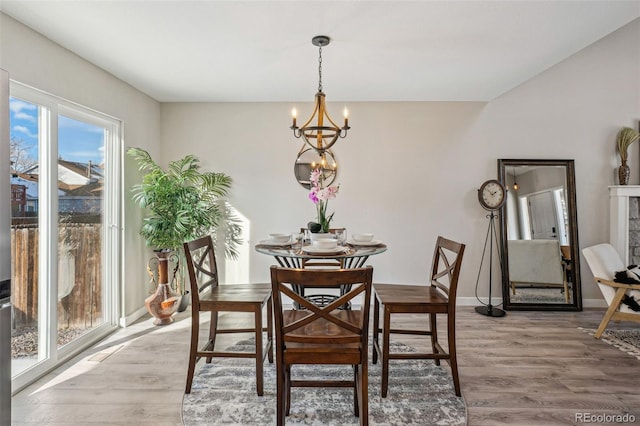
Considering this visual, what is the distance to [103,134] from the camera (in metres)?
3.23

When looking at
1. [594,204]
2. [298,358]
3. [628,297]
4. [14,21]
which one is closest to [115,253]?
[14,21]

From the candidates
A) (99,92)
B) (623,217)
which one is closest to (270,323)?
(99,92)

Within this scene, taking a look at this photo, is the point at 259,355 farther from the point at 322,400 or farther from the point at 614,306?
the point at 614,306

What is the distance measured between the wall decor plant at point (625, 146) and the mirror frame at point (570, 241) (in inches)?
18.8

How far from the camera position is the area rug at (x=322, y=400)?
6.37ft

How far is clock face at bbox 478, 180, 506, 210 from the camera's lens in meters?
3.83

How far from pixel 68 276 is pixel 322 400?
2.26 m

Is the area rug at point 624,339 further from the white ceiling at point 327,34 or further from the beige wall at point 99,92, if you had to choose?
the beige wall at point 99,92

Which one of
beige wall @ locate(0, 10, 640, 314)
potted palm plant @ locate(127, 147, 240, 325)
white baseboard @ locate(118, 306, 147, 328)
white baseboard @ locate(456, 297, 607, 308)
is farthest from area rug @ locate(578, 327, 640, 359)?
white baseboard @ locate(118, 306, 147, 328)

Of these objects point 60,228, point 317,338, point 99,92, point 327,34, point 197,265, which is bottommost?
point 317,338

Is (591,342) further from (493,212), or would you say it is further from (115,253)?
(115,253)

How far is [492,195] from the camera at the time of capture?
3883 mm

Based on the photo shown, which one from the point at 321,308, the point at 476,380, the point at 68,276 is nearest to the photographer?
the point at 321,308

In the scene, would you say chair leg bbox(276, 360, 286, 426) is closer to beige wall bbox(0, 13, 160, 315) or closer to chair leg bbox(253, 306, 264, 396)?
chair leg bbox(253, 306, 264, 396)
